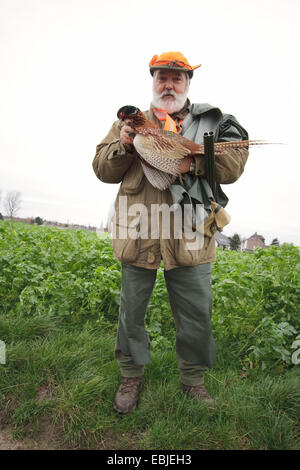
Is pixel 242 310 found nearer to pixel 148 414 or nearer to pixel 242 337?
pixel 242 337

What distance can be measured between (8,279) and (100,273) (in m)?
1.42

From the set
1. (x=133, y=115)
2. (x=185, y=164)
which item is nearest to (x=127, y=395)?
(x=185, y=164)

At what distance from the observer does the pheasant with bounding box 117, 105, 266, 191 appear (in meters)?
2.13

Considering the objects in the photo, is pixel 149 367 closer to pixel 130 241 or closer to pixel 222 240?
pixel 130 241

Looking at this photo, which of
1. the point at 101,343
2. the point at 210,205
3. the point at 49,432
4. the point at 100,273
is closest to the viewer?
the point at 49,432

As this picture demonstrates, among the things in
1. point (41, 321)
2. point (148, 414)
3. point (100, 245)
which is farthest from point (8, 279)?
point (148, 414)

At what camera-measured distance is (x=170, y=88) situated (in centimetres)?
248

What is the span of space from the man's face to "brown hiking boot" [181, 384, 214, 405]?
7.98 ft

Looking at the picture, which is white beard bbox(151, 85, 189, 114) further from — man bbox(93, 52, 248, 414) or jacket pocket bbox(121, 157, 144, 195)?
jacket pocket bbox(121, 157, 144, 195)

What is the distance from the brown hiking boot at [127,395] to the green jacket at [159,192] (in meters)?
1.07

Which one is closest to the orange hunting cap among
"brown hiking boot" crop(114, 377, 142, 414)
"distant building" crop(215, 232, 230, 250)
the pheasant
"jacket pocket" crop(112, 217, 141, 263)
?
the pheasant

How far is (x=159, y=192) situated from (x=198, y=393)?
1772 mm

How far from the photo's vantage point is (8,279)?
430 cm
